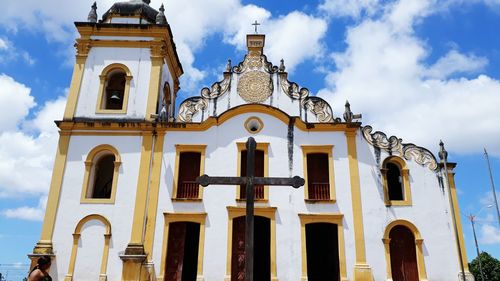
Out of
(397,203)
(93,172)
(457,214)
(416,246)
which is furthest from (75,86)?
(457,214)

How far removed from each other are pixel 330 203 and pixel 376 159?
2213mm

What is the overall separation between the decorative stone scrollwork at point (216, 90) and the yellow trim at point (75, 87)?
453cm

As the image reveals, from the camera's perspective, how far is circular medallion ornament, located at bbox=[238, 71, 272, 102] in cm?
1495

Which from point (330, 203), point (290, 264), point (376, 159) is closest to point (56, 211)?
point (290, 264)

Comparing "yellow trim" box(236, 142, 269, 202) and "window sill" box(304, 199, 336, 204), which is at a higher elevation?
"yellow trim" box(236, 142, 269, 202)

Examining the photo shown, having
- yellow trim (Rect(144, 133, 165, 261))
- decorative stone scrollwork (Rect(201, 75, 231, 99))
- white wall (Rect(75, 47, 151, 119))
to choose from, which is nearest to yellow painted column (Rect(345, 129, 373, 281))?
decorative stone scrollwork (Rect(201, 75, 231, 99))

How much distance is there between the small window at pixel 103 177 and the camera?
1461 centimetres

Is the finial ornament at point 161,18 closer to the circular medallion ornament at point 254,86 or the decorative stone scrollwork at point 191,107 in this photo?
the decorative stone scrollwork at point 191,107

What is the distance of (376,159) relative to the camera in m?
14.0

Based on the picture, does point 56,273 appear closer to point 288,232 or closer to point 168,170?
point 168,170

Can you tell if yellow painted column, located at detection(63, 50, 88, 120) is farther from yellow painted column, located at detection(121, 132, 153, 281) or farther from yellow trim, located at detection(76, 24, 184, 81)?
yellow painted column, located at detection(121, 132, 153, 281)

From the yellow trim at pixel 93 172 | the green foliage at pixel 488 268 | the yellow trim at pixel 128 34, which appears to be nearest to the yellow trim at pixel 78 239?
the yellow trim at pixel 93 172

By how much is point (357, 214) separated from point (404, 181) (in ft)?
6.51

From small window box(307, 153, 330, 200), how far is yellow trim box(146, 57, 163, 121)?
5.70 metres
